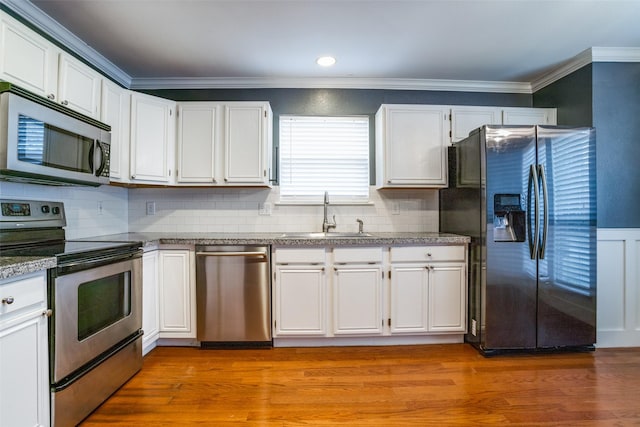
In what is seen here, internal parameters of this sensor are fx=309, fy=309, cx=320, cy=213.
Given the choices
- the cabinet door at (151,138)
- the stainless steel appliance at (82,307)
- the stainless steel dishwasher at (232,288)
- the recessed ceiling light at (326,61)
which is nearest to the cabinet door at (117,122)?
the cabinet door at (151,138)

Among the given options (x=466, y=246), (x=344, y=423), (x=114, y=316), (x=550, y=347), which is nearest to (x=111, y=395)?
(x=114, y=316)

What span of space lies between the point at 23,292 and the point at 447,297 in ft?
8.78

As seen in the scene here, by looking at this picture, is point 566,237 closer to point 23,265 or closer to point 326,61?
point 326,61

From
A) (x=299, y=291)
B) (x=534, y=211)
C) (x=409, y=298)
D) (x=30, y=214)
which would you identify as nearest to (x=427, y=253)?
(x=409, y=298)

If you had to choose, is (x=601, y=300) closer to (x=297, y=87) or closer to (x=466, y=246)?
(x=466, y=246)

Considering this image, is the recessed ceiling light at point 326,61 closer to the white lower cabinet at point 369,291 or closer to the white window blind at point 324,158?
the white window blind at point 324,158

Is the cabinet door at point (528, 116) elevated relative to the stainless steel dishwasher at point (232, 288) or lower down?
elevated

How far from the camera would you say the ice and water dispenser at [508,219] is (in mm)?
2363

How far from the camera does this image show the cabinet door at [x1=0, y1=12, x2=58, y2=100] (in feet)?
A: 5.35

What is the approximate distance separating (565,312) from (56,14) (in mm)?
4285

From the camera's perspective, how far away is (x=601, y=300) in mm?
2607

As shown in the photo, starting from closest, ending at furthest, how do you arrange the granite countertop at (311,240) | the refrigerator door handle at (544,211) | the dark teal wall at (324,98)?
1. the refrigerator door handle at (544,211)
2. the granite countertop at (311,240)
3. the dark teal wall at (324,98)

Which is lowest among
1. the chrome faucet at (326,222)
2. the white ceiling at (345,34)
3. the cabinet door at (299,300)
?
the cabinet door at (299,300)

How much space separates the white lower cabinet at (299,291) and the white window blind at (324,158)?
0.85 meters
